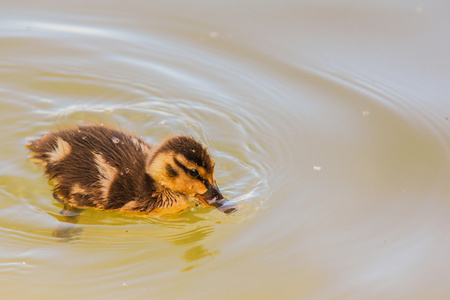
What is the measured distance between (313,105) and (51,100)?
1.86 metres

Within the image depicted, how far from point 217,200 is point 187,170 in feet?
0.75

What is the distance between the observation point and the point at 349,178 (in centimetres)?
364

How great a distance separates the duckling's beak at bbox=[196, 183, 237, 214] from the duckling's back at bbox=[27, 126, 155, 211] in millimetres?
324

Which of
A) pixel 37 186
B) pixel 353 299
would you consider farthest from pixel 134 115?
pixel 353 299

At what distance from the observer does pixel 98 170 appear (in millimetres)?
3400

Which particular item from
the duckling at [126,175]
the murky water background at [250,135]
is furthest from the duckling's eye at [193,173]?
the murky water background at [250,135]

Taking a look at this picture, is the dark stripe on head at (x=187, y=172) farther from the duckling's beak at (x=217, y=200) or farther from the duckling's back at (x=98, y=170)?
the duckling's back at (x=98, y=170)

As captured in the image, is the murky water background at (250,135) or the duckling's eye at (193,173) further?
the duckling's eye at (193,173)

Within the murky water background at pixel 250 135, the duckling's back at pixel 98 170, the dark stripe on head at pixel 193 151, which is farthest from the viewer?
the duckling's back at pixel 98 170

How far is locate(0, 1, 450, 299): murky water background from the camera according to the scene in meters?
2.92

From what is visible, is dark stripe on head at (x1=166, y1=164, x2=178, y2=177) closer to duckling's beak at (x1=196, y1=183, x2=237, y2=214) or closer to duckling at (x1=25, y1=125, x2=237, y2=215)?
duckling at (x1=25, y1=125, x2=237, y2=215)

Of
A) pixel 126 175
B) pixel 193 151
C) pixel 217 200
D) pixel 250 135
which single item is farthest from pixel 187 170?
pixel 250 135

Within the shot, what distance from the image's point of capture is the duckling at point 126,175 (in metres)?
3.29

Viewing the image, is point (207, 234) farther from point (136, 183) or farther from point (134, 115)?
point (134, 115)
